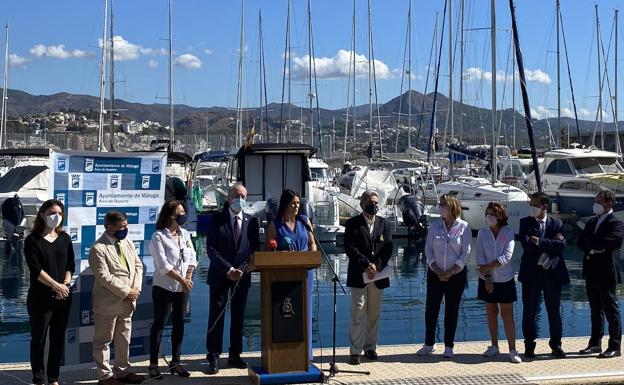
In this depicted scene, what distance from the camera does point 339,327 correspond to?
11828 millimetres

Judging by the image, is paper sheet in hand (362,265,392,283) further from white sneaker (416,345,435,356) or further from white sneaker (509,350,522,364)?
white sneaker (509,350,522,364)

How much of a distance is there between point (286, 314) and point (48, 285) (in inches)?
78.6

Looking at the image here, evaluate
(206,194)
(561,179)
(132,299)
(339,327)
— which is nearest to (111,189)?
(132,299)

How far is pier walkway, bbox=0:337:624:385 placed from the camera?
7344 millimetres

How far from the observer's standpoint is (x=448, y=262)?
8336 mm

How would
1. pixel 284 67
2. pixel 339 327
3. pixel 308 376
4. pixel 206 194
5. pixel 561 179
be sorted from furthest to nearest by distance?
pixel 284 67 → pixel 206 194 → pixel 561 179 → pixel 339 327 → pixel 308 376

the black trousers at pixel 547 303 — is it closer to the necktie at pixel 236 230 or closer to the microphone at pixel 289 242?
the microphone at pixel 289 242

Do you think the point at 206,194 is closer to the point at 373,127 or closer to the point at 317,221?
the point at 317,221

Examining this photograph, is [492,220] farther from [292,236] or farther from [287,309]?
[287,309]

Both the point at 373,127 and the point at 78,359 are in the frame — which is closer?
the point at 78,359

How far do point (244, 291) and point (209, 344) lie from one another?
23.2 inches

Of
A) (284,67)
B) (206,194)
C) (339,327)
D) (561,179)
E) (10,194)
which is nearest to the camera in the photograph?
(339,327)

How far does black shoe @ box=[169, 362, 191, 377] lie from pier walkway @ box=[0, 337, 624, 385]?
63 millimetres

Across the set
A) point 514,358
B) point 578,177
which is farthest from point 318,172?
point 514,358
